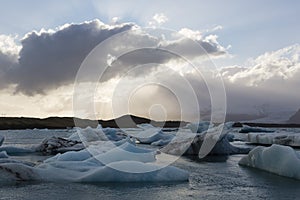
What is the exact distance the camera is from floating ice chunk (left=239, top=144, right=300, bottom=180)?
8.21 m

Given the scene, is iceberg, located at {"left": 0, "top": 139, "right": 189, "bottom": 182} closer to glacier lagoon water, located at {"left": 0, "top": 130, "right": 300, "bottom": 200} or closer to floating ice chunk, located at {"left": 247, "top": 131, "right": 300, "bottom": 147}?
glacier lagoon water, located at {"left": 0, "top": 130, "right": 300, "bottom": 200}

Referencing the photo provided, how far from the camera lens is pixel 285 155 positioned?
8508 mm

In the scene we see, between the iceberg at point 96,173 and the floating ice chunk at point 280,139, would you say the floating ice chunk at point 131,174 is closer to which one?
the iceberg at point 96,173

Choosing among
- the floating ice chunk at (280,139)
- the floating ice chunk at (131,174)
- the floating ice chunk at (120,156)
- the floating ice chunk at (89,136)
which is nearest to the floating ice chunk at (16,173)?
the floating ice chunk at (131,174)

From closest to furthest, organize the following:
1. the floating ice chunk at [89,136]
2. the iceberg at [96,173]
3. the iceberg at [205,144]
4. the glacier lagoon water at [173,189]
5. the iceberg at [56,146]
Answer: the glacier lagoon water at [173,189]
the iceberg at [96,173]
the iceberg at [205,144]
the iceberg at [56,146]
the floating ice chunk at [89,136]

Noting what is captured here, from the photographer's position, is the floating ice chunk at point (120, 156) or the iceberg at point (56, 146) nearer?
the floating ice chunk at point (120, 156)

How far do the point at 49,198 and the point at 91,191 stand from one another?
31.8 inches

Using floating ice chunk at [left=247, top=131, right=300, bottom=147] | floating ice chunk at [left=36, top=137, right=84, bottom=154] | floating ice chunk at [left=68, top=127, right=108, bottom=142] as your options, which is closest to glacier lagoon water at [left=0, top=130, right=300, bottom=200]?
floating ice chunk at [left=36, top=137, right=84, bottom=154]

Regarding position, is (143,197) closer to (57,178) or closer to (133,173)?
(133,173)

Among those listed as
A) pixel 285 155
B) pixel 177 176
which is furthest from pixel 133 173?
pixel 285 155

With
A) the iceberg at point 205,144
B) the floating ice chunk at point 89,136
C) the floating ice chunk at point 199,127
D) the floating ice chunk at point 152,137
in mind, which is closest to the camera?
the iceberg at point 205,144

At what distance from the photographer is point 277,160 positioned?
351 inches

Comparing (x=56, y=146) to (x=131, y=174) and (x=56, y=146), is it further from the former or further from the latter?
(x=131, y=174)

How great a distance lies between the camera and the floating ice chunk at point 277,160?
8208 mm
